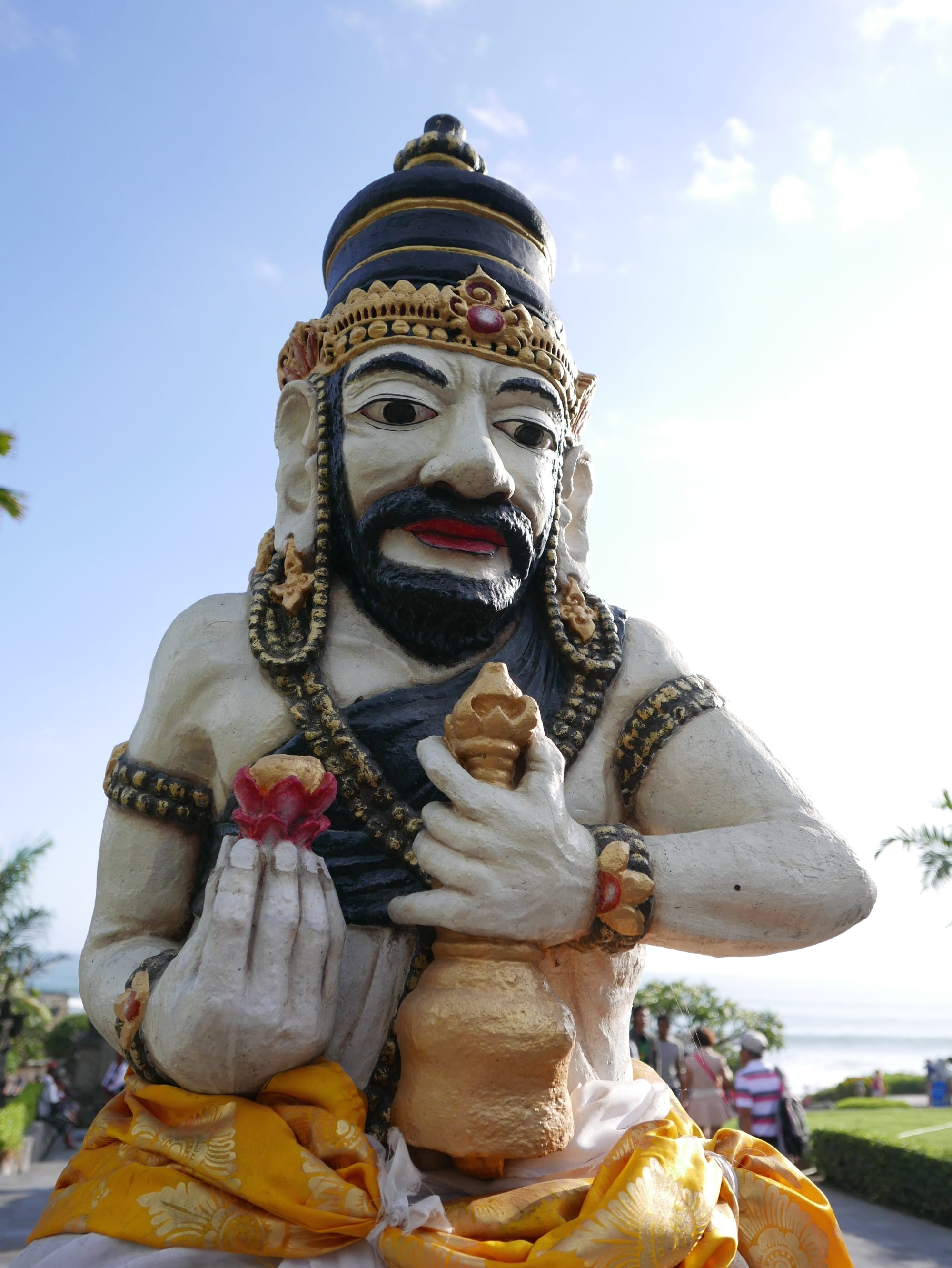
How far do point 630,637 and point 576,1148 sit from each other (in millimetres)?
1239

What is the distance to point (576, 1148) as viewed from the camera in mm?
2105

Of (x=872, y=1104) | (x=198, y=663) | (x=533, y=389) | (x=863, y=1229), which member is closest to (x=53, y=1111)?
(x=863, y=1229)

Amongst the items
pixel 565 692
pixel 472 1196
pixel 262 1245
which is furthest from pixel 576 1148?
pixel 565 692

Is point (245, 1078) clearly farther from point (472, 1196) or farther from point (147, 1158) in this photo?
point (472, 1196)

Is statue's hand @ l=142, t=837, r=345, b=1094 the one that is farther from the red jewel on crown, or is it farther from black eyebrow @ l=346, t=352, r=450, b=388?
the red jewel on crown

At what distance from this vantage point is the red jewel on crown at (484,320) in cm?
261

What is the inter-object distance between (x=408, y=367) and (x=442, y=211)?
55 cm

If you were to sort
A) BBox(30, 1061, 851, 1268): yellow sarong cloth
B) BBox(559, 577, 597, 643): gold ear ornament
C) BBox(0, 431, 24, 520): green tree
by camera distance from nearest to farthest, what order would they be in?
BBox(30, 1061, 851, 1268): yellow sarong cloth < BBox(559, 577, 597, 643): gold ear ornament < BBox(0, 431, 24, 520): green tree

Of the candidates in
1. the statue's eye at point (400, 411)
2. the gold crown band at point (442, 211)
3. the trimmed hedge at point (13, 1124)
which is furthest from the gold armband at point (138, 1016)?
the trimmed hedge at point (13, 1124)

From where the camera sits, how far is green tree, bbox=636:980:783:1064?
66.2ft

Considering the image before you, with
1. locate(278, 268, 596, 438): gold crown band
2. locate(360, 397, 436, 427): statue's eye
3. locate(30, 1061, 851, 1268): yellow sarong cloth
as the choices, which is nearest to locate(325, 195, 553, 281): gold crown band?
locate(278, 268, 596, 438): gold crown band

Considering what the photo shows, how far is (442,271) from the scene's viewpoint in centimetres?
270

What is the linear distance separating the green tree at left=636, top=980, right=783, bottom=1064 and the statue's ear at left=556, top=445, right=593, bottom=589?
18.4 meters

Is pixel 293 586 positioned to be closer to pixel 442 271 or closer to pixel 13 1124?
pixel 442 271
